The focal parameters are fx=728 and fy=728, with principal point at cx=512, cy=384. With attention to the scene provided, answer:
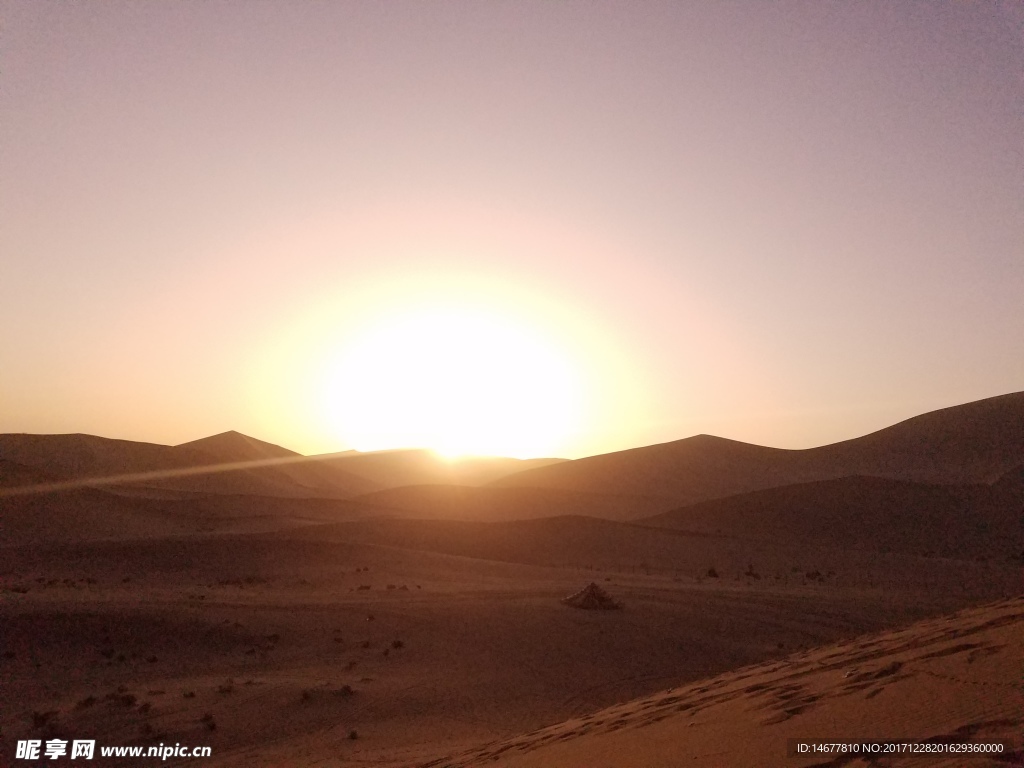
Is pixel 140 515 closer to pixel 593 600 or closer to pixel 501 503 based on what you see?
pixel 501 503

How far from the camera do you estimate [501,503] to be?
58.4 m

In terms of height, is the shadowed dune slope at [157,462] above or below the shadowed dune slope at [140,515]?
above

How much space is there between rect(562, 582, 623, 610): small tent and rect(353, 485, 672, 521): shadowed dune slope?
110 feet

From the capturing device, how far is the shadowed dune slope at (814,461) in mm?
64625

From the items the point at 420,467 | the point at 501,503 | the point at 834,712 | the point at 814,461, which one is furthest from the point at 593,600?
the point at 420,467

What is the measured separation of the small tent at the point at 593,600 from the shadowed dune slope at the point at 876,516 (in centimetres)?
2445

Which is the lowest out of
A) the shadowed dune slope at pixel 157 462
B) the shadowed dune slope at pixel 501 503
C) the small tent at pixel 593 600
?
the small tent at pixel 593 600

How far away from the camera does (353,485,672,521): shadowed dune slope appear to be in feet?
185

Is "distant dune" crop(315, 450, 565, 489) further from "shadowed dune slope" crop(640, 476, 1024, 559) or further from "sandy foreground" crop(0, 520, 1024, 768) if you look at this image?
"sandy foreground" crop(0, 520, 1024, 768)

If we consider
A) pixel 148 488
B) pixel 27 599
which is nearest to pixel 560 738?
pixel 27 599

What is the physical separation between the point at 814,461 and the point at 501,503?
36128mm

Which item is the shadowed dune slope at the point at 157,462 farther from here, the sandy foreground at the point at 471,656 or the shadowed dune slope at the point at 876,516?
the shadowed dune slope at the point at 876,516

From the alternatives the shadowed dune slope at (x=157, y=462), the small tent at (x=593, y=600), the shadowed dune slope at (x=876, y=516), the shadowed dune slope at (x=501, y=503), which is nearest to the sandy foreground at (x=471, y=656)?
the small tent at (x=593, y=600)

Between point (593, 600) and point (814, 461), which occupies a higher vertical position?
point (814, 461)
